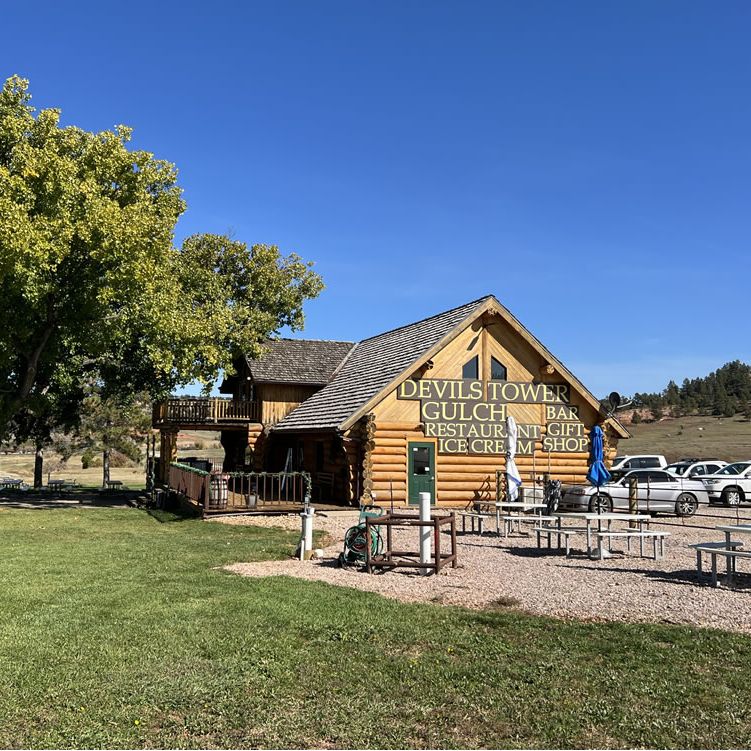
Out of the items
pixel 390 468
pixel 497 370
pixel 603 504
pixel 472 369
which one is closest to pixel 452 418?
pixel 472 369

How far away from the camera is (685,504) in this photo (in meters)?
24.4

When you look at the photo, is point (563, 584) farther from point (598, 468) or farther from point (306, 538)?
point (306, 538)

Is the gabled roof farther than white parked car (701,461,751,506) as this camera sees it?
No

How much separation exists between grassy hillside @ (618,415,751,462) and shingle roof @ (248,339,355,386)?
32035mm

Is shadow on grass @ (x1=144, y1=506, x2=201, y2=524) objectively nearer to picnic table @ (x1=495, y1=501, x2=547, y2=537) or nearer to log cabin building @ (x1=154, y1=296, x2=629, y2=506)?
log cabin building @ (x1=154, y1=296, x2=629, y2=506)

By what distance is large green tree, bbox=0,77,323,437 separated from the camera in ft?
68.0

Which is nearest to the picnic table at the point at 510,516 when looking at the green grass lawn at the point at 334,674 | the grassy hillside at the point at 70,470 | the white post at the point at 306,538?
the white post at the point at 306,538

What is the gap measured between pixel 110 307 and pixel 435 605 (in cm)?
1877

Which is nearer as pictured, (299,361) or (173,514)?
(173,514)

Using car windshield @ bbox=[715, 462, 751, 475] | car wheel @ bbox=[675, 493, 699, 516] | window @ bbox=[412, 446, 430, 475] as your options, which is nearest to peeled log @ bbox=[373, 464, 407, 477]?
window @ bbox=[412, 446, 430, 475]

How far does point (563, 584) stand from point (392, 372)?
46.6 ft

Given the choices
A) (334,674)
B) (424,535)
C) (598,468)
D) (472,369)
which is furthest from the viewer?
(472,369)

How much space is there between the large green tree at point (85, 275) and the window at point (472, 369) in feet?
29.0

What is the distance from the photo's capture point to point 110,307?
80.2 feet
